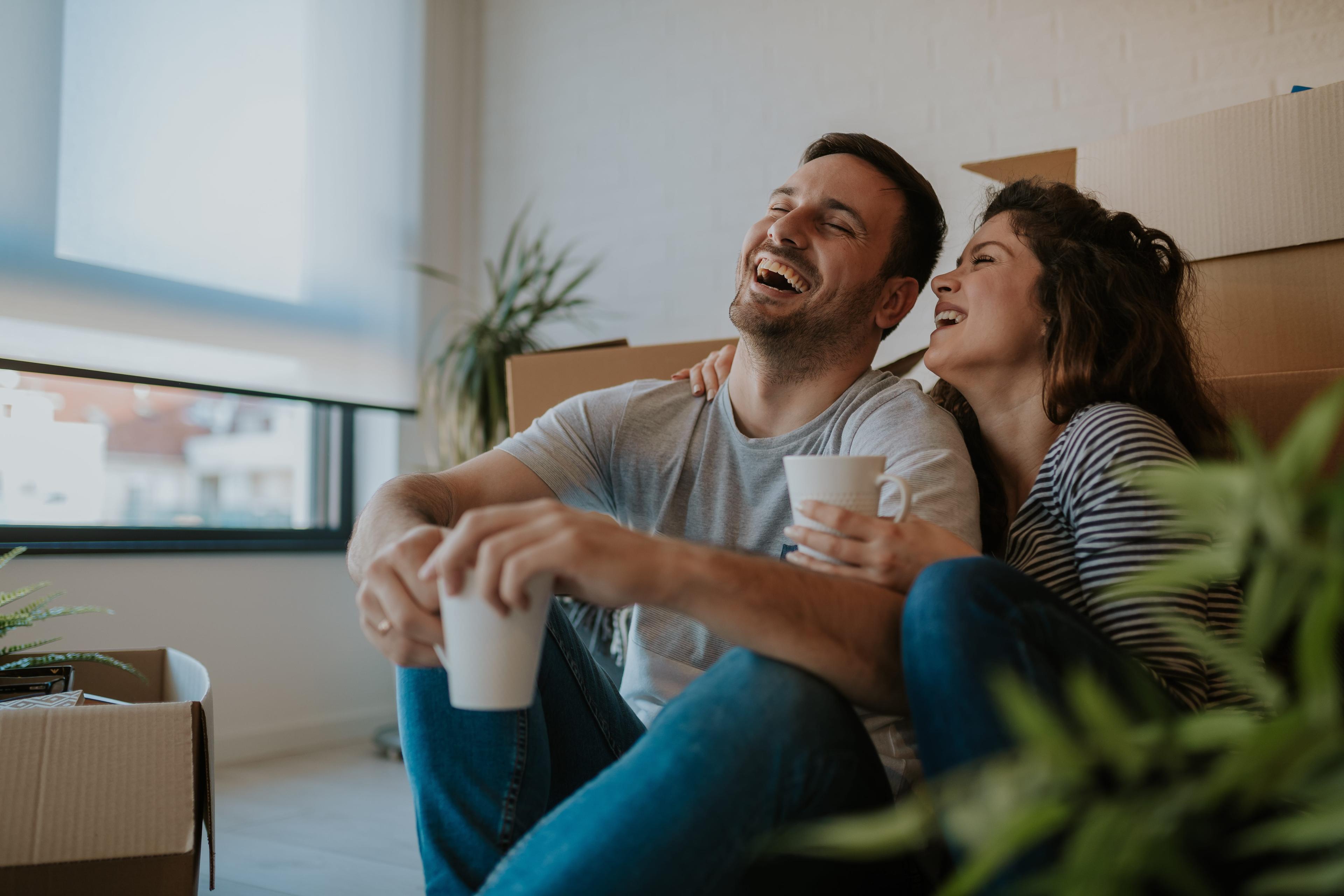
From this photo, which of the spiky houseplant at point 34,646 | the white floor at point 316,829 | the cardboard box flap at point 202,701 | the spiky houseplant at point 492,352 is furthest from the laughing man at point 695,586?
the spiky houseplant at point 492,352

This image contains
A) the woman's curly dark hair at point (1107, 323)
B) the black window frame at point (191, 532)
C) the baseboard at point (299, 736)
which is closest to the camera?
the woman's curly dark hair at point (1107, 323)

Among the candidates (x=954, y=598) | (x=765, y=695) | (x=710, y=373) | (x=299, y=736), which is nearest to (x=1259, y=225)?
(x=710, y=373)

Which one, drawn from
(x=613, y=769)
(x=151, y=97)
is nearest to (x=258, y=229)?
(x=151, y=97)

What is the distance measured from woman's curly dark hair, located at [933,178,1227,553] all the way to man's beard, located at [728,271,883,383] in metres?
0.22

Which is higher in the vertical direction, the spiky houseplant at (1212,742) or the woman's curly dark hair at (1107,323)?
the woman's curly dark hair at (1107,323)

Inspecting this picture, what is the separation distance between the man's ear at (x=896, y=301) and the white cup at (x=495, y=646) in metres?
0.92

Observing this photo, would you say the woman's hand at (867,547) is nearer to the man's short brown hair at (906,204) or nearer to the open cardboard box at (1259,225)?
the open cardboard box at (1259,225)

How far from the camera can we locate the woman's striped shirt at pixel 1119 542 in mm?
856

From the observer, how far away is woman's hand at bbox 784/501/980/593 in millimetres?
815

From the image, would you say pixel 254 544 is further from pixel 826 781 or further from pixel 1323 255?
pixel 1323 255

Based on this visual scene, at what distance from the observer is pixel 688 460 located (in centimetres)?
133

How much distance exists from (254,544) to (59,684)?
1311mm

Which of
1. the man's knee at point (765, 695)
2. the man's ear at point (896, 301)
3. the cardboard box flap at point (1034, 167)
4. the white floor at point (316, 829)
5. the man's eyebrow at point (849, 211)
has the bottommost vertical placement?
the white floor at point (316, 829)

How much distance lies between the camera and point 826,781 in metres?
0.74
